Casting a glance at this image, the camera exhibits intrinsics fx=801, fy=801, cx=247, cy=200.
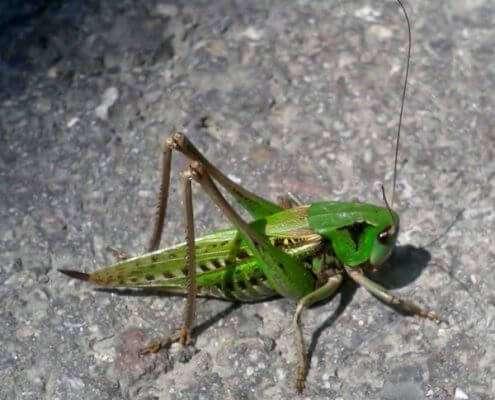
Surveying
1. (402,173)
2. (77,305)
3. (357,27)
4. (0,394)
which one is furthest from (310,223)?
(357,27)

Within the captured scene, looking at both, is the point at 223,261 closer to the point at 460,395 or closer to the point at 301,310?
the point at 301,310

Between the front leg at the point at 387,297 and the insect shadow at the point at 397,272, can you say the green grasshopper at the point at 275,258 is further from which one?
the insect shadow at the point at 397,272

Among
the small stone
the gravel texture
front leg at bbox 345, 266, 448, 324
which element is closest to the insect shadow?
the gravel texture

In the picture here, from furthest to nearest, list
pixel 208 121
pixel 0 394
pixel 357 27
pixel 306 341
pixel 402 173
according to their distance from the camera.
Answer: pixel 357 27 → pixel 208 121 → pixel 402 173 → pixel 306 341 → pixel 0 394

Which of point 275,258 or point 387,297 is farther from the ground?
point 275,258

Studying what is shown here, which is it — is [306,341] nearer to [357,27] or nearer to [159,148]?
[159,148]

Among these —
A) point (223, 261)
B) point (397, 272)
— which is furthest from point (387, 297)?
point (223, 261)

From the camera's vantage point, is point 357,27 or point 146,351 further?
point 357,27
